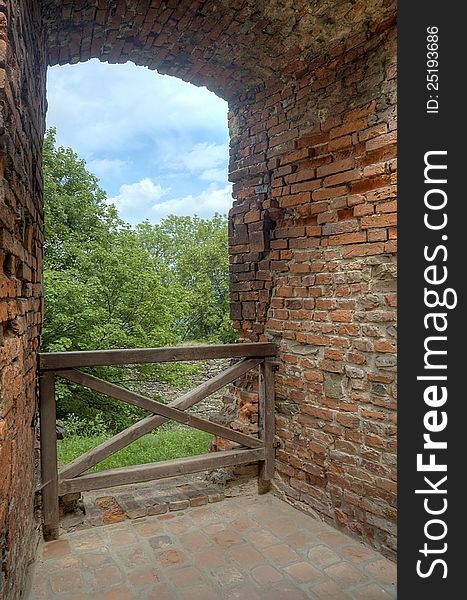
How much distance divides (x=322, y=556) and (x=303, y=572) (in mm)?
203

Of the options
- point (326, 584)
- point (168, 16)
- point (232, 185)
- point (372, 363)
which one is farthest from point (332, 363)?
point (168, 16)

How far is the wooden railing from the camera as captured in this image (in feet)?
8.78

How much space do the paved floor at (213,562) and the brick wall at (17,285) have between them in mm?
290

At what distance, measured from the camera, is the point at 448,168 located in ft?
6.11

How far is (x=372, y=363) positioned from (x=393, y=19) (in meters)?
1.82

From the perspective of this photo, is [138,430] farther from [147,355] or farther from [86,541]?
[86,541]

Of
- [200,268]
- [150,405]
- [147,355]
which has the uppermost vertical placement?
[200,268]

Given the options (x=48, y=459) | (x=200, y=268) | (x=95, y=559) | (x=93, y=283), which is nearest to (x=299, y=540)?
(x=95, y=559)

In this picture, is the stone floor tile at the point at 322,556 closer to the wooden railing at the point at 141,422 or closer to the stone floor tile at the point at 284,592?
the stone floor tile at the point at 284,592

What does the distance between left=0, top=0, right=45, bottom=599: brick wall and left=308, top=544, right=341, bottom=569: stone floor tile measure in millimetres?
1427

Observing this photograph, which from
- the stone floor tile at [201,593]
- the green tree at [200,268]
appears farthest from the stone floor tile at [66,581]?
the green tree at [200,268]

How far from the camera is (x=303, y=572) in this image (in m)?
2.30

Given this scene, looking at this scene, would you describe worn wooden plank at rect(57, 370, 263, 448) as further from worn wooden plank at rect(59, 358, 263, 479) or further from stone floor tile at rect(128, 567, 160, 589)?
stone floor tile at rect(128, 567, 160, 589)

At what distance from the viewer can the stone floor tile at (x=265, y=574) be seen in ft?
7.36
